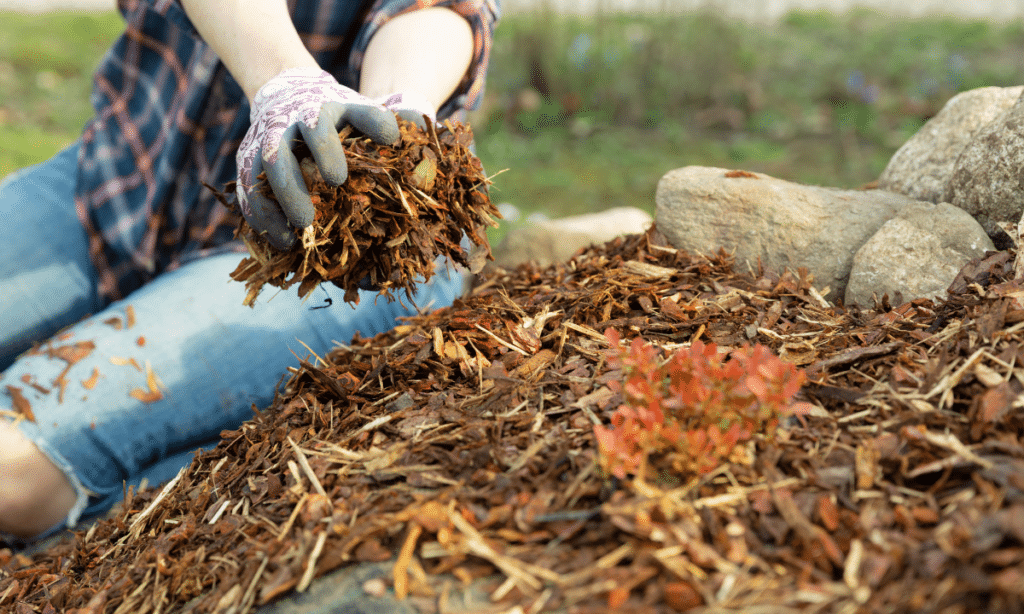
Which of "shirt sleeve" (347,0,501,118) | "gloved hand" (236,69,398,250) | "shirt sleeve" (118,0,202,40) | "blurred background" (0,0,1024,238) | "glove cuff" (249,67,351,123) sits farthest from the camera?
"blurred background" (0,0,1024,238)

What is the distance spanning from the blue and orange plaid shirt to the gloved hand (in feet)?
3.19

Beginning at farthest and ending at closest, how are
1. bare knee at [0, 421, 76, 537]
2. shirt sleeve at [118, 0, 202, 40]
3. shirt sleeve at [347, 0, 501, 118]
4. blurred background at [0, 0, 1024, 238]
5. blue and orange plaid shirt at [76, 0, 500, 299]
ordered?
blurred background at [0, 0, 1024, 238], blue and orange plaid shirt at [76, 0, 500, 299], shirt sleeve at [347, 0, 501, 118], shirt sleeve at [118, 0, 202, 40], bare knee at [0, 421, 76, 537]

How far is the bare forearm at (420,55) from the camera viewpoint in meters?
2.31

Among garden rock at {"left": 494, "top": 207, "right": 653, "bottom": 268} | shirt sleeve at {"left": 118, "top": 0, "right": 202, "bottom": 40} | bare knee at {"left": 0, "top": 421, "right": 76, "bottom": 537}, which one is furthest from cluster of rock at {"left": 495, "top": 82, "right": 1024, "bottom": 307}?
bare knee at {"left": 0, "top": 421, "right": 76, "bottom": 537}

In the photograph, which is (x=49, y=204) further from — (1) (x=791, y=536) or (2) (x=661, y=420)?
(1) (x=791, y=536)

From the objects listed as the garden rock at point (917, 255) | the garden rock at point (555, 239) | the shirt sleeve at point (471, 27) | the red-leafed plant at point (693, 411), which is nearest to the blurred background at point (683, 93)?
the garden rock at point (555, 239)

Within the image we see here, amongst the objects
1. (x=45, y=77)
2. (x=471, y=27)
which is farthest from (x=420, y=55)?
(x=45, y=77)

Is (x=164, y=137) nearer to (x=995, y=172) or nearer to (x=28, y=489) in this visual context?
(x=28, y=489)

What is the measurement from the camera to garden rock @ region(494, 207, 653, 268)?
3.23m

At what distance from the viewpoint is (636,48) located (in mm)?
7629

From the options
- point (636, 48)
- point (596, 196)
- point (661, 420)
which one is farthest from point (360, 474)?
point (636, 48)

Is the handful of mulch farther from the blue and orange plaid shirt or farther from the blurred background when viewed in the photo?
the blurred background

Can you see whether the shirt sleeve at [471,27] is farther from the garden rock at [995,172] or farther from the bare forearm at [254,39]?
the garden rock at [995,172]

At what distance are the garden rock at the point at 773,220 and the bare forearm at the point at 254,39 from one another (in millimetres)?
1344
